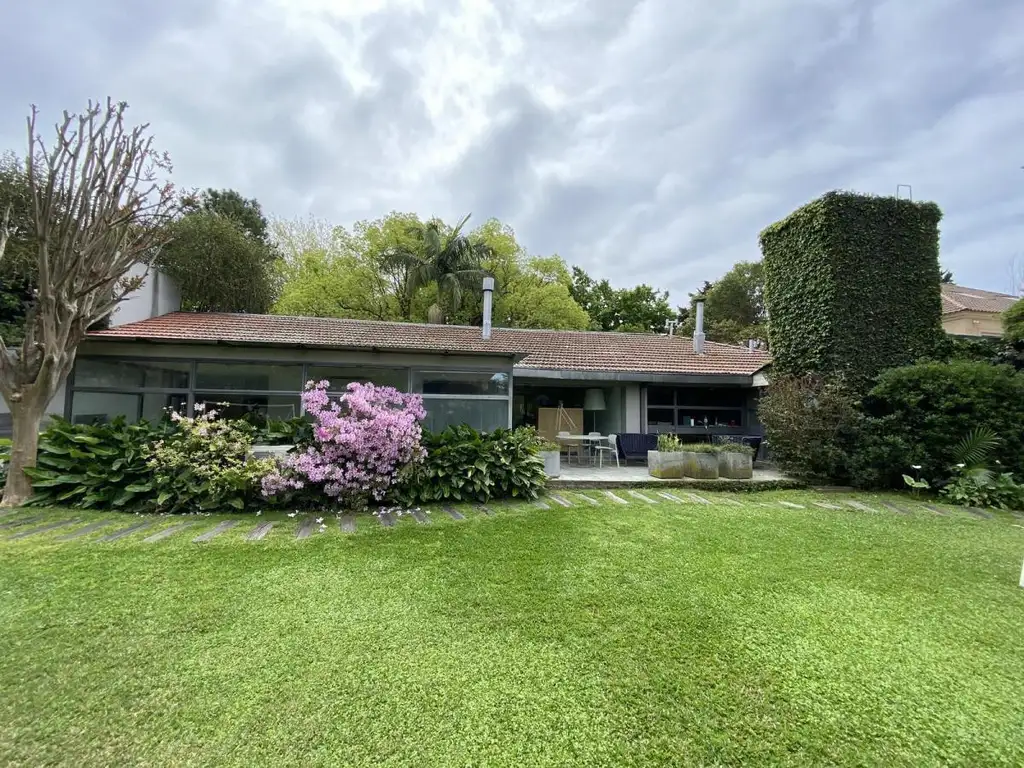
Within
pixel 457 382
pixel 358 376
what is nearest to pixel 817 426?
pixel 457 382

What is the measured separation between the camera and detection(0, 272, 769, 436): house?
8742 mm

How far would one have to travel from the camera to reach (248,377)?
9.19 metres

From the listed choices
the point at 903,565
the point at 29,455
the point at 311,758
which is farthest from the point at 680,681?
the point at 29,455

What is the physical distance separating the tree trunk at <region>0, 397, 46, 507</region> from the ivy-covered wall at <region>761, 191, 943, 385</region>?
12583mm

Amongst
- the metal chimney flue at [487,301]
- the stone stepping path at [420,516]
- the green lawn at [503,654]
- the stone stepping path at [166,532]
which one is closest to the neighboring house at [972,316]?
the metal chimney flue at [487,301]

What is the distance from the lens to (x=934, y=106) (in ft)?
27.0

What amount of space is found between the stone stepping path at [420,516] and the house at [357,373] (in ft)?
11.2

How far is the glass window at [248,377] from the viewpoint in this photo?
9.08 metres

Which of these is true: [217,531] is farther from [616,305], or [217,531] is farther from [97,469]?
[616,305]

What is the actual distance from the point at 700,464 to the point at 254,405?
878cm

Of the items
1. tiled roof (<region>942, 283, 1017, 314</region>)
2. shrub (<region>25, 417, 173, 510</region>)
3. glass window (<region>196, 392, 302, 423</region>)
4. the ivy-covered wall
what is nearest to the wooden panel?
the ivy-covered wall

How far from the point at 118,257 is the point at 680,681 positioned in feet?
29.1

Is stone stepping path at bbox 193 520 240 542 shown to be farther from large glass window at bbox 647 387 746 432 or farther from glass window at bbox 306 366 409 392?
large glass window at bbox 647 387 746 432

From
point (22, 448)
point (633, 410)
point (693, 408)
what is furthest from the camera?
point (693, 408)
